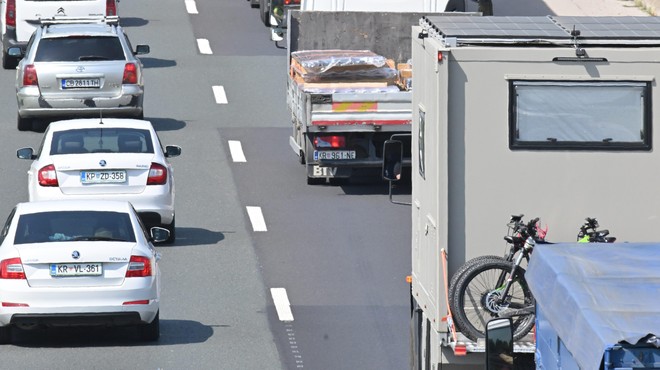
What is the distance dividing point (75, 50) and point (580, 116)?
17514 mm

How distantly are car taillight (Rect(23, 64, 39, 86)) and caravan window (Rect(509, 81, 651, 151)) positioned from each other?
17.4m

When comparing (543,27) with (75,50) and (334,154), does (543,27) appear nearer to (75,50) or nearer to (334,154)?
(334,154)

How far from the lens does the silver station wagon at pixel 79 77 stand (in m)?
26.8

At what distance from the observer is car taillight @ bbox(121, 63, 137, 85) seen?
2703cm

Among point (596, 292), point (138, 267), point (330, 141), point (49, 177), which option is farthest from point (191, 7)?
point (596, 292)

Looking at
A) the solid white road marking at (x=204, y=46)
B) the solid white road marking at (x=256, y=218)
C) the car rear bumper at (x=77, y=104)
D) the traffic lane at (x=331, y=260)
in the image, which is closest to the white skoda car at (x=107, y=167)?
the solid white road marking at (x=256, y=218)

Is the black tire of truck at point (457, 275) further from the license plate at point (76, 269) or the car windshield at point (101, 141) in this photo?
the car windshield at point (101, 141)

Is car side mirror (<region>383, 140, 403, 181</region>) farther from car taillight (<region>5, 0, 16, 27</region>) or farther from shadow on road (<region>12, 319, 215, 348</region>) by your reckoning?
car taillight (<region>5, 0, 16, 27</region>)

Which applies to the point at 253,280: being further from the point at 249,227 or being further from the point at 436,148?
the point at 436,148

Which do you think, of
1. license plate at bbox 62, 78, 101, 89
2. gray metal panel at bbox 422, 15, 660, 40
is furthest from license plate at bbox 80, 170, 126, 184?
gray metal panel at bbox 422, 15, 660, 40

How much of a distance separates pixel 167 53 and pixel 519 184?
84.4 ft

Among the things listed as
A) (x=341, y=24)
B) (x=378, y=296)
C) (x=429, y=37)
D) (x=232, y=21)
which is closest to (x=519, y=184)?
(x=429, y=37)

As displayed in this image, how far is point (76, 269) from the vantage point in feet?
50.8

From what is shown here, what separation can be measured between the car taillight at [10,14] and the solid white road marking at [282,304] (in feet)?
52.8
